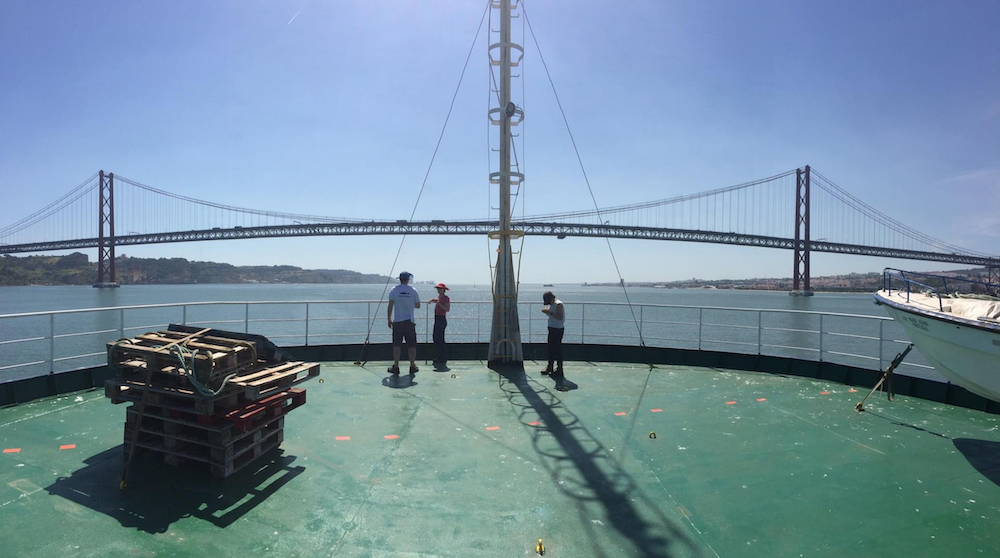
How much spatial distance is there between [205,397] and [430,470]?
185cm

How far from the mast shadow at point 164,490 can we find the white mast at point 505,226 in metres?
4.47

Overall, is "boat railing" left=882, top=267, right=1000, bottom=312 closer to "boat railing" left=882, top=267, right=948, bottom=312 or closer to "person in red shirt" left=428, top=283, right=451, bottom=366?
"boat railing" left=882, top=267, right=948, bottom=312

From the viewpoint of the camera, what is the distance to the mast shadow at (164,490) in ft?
10.9

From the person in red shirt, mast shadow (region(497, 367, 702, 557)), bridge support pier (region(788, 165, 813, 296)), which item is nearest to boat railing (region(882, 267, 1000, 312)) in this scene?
mast shadow (region(497, 367, 702, 557))

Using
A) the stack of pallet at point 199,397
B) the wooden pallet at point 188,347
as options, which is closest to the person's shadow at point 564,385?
the stack of pallet at point 199,397

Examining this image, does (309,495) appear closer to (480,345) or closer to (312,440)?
(312,440)

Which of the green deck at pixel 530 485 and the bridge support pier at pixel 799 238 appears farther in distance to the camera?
the bridge support pier at pixel 799 238

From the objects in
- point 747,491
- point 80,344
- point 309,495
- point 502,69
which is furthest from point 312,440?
point 80,344

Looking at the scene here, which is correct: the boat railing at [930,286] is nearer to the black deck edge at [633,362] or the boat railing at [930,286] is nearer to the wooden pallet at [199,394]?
the black deck edge at [633,362]

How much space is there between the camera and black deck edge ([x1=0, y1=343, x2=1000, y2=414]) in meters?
6.02

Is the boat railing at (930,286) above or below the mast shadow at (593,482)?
above

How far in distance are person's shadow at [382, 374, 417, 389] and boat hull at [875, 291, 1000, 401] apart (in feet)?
20.7

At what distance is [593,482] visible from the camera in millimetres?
3986

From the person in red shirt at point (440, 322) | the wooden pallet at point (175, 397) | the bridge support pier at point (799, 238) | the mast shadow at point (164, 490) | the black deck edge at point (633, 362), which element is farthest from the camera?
the bridge support pier at point (799, 238)
